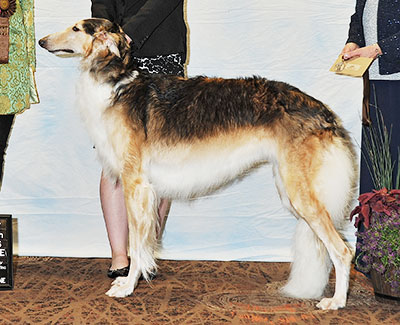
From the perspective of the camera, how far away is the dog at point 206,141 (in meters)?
2.98

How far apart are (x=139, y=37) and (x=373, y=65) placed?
135 cm

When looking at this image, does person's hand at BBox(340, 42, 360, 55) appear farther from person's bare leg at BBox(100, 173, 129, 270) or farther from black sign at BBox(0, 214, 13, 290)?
black sign at BBox(0, 214, 13, 290)

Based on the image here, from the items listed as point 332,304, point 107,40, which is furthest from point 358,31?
point 332,304

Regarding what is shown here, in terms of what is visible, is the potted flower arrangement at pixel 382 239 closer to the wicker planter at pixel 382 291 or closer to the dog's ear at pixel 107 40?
the wicker planter at pixel 382 291

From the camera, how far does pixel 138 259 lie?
3.14 metres

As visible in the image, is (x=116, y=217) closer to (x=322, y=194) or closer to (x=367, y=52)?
(x=322, y=194)

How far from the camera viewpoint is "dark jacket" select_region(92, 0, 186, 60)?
10.6 feet

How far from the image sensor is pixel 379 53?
10.3ft

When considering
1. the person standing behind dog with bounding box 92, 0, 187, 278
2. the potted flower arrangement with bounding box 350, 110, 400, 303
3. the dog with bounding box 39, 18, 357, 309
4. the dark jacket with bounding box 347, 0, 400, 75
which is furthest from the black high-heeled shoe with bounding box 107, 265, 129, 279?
the dark jacket with bounding box 347, 0, 400, 75

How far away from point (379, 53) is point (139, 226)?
1602 millimetres

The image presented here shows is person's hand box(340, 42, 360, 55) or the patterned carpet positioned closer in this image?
the patterned carpet

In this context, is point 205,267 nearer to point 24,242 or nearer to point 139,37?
point 24,242

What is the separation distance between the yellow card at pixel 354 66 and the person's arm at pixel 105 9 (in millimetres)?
1298

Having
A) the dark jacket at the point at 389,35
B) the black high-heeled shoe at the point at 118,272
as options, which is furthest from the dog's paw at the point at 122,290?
the dark jacket at the point at 389,35
